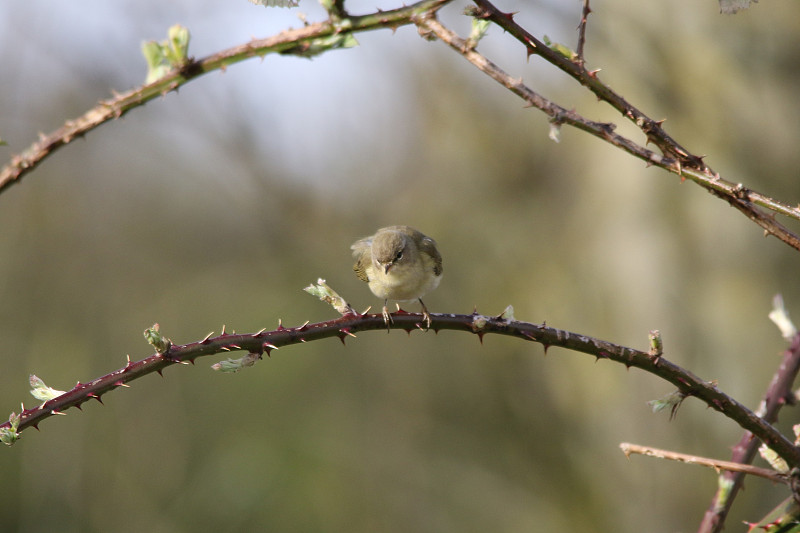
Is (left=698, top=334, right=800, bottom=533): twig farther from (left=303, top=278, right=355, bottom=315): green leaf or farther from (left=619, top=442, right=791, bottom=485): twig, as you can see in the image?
(left=303, top=278, right=355, bottom=315): green leaf

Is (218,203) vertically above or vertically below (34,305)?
above

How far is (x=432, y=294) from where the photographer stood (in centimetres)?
1033

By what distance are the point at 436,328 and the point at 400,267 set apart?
1.94m

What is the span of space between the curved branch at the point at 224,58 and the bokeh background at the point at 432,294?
6.10 m

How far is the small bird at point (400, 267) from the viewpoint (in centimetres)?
392

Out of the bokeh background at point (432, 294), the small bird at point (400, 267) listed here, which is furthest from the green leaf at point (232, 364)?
the bokeh background at point (432, 294)

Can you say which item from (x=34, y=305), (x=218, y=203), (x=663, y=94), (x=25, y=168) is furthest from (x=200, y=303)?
(x=25, y=168)

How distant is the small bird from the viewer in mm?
3924

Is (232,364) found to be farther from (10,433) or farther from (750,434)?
(750,434)

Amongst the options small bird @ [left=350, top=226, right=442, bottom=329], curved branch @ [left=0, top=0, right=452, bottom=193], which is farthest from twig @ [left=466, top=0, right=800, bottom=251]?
small bird @ [left=350, top=226, right=442, bottom=329]

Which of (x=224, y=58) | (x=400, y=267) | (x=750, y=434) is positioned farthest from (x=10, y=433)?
(x=400, y=267)

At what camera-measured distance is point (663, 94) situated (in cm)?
841

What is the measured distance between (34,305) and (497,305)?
6839 millimetres

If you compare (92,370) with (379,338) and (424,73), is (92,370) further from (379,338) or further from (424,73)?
(424,73)
